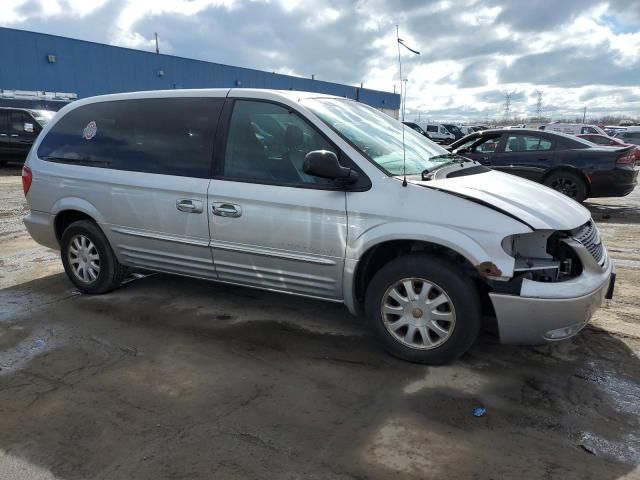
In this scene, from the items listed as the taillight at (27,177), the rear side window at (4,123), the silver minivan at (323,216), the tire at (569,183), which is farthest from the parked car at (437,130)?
the taillight at (27,177)

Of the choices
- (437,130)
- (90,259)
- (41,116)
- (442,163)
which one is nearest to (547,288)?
(442,163)

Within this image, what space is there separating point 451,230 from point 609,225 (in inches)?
249

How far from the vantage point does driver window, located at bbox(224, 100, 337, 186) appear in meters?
3.75

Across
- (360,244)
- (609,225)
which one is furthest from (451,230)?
(609,225)

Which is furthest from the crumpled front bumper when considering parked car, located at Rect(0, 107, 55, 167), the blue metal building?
the blue metal building

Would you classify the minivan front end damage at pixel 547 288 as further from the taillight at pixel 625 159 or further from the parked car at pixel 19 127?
the parked car at pixel 19 127

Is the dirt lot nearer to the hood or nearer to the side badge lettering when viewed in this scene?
the hood

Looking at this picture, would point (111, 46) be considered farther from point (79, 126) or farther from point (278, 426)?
point (278, 426)

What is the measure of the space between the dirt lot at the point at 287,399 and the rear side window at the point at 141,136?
4.18 ft

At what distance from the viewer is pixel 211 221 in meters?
4.00

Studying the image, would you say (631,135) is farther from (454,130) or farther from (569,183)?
(569,183)

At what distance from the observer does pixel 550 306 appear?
3102 millimetres

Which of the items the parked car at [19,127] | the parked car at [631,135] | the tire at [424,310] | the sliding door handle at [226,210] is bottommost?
the tire at [424,310]

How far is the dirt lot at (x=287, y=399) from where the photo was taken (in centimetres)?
254
